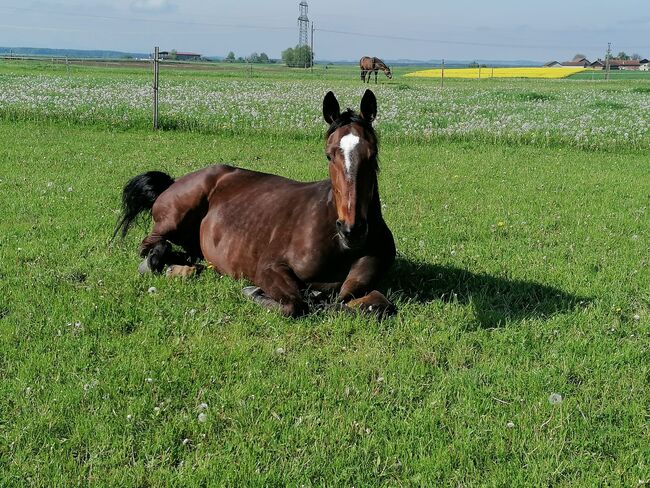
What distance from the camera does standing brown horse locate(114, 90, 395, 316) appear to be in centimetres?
543

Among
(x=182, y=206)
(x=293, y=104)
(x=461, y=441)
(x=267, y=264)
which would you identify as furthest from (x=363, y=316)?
(x=293, y=104)

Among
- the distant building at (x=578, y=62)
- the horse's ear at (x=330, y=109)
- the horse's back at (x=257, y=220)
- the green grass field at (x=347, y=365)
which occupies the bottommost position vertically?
the green grass field at (x=347, y=365)

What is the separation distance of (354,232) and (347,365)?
1038 mm

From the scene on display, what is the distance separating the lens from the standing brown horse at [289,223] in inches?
214

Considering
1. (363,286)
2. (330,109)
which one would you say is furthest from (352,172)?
(363,286)

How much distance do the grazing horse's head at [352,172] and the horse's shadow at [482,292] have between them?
139 centimetres

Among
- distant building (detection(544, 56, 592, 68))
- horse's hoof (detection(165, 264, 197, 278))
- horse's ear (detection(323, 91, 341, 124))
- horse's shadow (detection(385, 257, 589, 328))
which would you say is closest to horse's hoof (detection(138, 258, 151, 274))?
horse's hoof (detection(165, 264, 197, 278))

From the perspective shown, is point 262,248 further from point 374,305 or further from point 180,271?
point 374,305

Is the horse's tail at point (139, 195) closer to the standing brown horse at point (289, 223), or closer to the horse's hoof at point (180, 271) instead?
the standing brown horse at point (289, 223)

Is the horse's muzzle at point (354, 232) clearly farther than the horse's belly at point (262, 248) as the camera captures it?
No

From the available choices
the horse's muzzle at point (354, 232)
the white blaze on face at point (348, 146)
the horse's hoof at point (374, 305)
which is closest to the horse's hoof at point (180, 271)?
the horse's hoof at point (374, 305)

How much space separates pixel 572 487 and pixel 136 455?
Answer: 248 cm

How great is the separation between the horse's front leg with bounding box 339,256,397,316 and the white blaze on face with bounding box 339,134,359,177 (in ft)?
3.79

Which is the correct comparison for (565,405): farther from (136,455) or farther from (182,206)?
(182,206)
